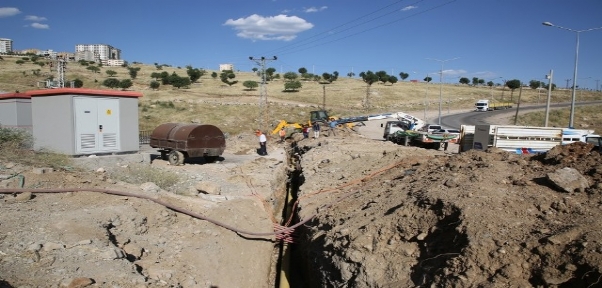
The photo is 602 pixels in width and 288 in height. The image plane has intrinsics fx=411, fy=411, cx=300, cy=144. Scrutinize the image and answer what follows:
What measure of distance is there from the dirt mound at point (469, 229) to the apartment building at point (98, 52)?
5169 inches

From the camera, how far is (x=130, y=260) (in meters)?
7.92

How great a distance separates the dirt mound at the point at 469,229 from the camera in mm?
5203

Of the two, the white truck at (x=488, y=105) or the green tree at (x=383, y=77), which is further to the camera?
the green tree at (x=383, y=77)

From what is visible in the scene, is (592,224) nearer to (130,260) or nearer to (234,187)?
(130,260)

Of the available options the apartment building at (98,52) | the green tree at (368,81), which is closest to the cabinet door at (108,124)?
the green tree at (368,81)

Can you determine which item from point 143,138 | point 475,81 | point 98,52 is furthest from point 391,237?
point 98,52

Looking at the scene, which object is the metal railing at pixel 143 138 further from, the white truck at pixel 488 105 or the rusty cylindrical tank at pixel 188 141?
the white truck at pixel 488 105

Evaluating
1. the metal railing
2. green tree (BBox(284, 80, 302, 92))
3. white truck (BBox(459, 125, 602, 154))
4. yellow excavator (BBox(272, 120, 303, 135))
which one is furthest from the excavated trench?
green tree (BBox(284, 80, 302, 92))

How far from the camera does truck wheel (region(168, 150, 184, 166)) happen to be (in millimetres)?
19734

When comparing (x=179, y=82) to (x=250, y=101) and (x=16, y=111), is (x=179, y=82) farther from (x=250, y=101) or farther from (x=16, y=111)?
(x=16, y=111)

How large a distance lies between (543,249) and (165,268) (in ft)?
21.8

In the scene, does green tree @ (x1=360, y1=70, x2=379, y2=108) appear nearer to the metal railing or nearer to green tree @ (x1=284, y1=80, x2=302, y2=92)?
green tree @ (x1=284, y1=80, x2=302, y2=92)

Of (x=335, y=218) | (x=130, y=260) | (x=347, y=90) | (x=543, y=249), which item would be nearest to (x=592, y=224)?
(x=543, y=249)

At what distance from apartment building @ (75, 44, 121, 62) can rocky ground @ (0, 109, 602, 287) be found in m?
128
